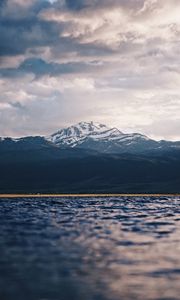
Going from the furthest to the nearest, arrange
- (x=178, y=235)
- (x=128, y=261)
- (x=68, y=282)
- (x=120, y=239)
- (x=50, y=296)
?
(x=178, y=235) → (x=120, y=239) → (x=128, y=261) → (x=68, y=282) → (x=50, y=296)

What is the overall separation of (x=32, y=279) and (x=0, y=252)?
771 centimetres

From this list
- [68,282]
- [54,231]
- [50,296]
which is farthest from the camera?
[54,231]

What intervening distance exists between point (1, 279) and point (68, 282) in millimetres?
2895

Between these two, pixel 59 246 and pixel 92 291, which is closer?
pixel 92 291

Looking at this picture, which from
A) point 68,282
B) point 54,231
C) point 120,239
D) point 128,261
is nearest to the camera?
point 68,282

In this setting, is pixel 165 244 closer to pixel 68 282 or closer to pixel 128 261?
pixel 128 261

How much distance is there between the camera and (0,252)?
2647 centimetres

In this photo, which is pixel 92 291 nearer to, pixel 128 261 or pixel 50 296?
pixel 50 296

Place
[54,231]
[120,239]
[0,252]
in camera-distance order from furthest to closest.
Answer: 1. [54,231]
2. [120,239]
3. [0,252]

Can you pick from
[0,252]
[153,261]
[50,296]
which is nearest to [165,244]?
[153,261]

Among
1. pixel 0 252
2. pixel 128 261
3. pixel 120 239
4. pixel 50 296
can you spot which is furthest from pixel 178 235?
pixel 50 296

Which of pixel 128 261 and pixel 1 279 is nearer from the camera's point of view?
pixel 1 279

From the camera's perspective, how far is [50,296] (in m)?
16.5

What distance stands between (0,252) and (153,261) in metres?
8.98
